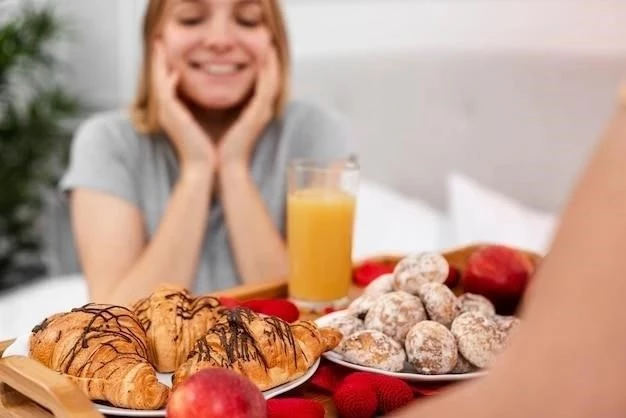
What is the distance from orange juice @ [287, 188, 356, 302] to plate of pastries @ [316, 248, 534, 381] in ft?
0.72

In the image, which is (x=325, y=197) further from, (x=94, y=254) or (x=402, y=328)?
(x=94, y=254)

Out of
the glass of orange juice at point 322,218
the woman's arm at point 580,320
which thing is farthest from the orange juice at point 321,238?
the woman's arm at point 580,320

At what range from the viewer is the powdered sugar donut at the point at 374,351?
31.2 inches

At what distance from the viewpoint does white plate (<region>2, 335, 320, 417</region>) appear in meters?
0.68

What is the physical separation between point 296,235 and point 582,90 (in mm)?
1167

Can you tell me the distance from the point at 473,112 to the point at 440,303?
58.5 inches

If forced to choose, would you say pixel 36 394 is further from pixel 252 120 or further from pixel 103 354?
pixel 252 120

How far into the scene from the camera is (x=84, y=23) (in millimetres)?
2930

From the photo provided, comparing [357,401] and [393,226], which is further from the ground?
[357,401]

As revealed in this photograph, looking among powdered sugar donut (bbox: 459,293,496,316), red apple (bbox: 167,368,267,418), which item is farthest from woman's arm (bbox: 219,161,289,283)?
red apple (bbox: 167,368,267,418)

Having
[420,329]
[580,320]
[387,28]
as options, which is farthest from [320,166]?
[387,28]

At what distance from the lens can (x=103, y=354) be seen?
700 millimetres

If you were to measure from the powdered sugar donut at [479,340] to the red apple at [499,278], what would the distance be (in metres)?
0.19

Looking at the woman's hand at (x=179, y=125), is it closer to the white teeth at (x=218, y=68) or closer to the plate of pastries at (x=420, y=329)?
the white teeth at (x=218, y=68)
